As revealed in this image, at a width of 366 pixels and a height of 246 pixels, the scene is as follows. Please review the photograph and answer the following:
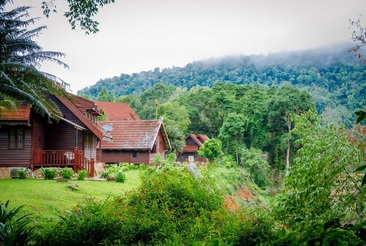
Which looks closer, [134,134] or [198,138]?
[134,134]

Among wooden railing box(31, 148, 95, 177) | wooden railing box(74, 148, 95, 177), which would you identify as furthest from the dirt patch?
wooden railing box(31, 148, 95, 177)

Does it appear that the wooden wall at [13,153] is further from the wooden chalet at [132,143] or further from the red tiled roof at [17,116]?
the wooden chalet at [132,143]

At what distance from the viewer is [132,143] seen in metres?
A: 32.7

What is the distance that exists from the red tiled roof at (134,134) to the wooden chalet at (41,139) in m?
9.02

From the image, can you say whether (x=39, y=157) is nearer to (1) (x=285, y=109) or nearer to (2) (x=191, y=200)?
(2) (x=191, y=200)

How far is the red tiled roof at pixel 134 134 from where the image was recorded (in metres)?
32.4

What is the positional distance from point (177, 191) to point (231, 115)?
36.1 m

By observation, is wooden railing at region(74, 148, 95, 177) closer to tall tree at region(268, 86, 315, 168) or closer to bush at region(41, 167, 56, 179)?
bush at region(41, 167, 56, 179)

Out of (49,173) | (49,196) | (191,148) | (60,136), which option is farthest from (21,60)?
(191,148)

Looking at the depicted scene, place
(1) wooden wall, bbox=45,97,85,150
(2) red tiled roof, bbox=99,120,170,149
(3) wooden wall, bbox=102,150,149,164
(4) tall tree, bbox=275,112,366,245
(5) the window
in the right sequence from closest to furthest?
(4) tall tree, bbox=275,112,366,245, (5) the window, (1) wooden wall, bbox=45,97,85,150, (2) red tiled roof, bbox=99,120,170,149, (3) wooden wall, bbox=102,150,149,164

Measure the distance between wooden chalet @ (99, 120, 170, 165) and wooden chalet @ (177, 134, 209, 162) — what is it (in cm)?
1900

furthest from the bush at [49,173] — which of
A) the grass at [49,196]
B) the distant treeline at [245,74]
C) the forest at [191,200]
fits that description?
the distant treeline at [245,74]

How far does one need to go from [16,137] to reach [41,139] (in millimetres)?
1637

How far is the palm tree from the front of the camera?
11227mm
